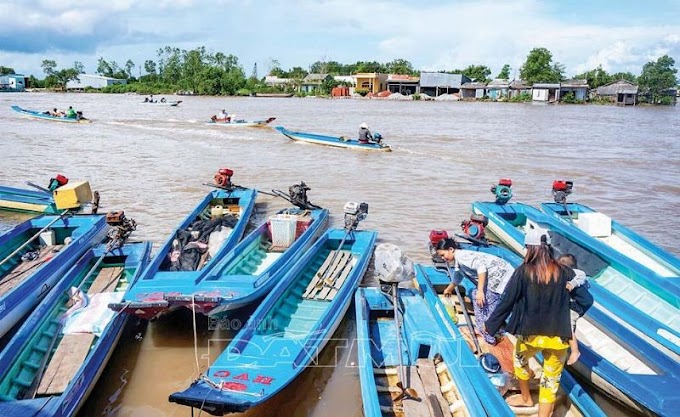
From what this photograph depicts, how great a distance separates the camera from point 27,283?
6617 millimetres

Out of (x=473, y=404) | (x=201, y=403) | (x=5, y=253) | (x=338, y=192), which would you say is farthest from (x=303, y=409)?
(x=338, y=192)

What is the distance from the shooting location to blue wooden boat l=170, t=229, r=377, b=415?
440 cm

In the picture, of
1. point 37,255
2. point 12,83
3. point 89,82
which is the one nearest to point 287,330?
point 37,255

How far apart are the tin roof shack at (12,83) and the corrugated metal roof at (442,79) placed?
243 feet

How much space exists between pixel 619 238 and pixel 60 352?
8.78 meters

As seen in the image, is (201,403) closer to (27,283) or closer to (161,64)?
(27,283)

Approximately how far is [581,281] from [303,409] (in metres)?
3.01

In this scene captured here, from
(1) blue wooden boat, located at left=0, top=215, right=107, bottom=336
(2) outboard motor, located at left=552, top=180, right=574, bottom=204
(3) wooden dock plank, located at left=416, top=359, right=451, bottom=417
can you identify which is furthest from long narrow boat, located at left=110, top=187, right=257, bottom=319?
(2) outboard motor, located at left=552, top=180, right=574, bottom=204

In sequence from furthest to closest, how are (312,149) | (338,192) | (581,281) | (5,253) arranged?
(312,149) < (338,192) < (5,253) < (581,281)

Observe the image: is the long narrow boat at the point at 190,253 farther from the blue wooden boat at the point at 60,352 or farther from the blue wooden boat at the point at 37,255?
the blue wooden boat at the point at 37,255

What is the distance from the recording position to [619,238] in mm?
9008

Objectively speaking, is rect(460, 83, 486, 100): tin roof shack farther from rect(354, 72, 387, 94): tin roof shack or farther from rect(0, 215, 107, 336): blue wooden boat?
rect(0, 215, 107, 336): blue wooden boat

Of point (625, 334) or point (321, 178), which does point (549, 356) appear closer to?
point (625, 334)

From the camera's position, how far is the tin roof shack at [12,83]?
91.9m
